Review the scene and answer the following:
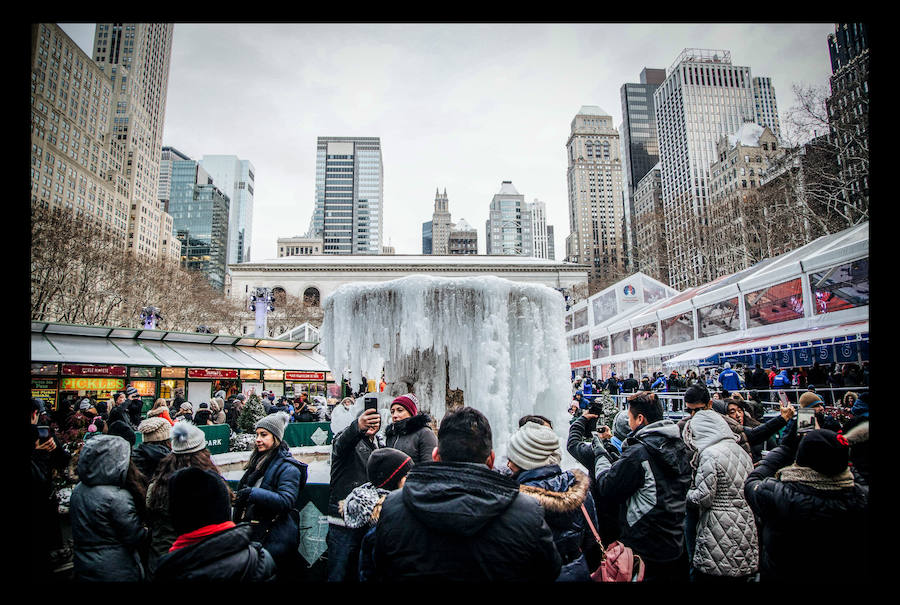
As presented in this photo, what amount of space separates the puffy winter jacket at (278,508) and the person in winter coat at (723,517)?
8.89 feet

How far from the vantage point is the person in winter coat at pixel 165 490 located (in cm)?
316

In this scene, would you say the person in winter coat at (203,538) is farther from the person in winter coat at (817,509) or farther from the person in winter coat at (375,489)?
the person in winter coat at (817,509)

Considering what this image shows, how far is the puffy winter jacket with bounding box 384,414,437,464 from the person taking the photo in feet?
12.4

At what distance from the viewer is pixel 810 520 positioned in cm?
259

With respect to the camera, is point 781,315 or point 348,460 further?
point 781,315

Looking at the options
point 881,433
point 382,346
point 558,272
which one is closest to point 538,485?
point 881,433

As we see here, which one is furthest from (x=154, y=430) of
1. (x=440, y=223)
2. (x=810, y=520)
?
(x=440, y=223)

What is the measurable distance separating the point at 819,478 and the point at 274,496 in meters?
3.09

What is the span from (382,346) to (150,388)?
13.9 m

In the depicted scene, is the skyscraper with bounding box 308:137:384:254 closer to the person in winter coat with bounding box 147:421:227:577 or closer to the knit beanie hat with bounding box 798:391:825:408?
the knit beanie hat with bounding box 798:391:825:408

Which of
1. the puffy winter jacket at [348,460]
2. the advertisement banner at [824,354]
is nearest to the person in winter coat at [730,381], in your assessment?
the advertisement banner at [824,354]

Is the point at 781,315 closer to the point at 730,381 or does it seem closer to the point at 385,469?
the point at 730,381

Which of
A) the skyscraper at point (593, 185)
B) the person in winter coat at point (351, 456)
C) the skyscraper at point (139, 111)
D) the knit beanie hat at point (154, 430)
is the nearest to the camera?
the person in winter coat at point (351, 456)
